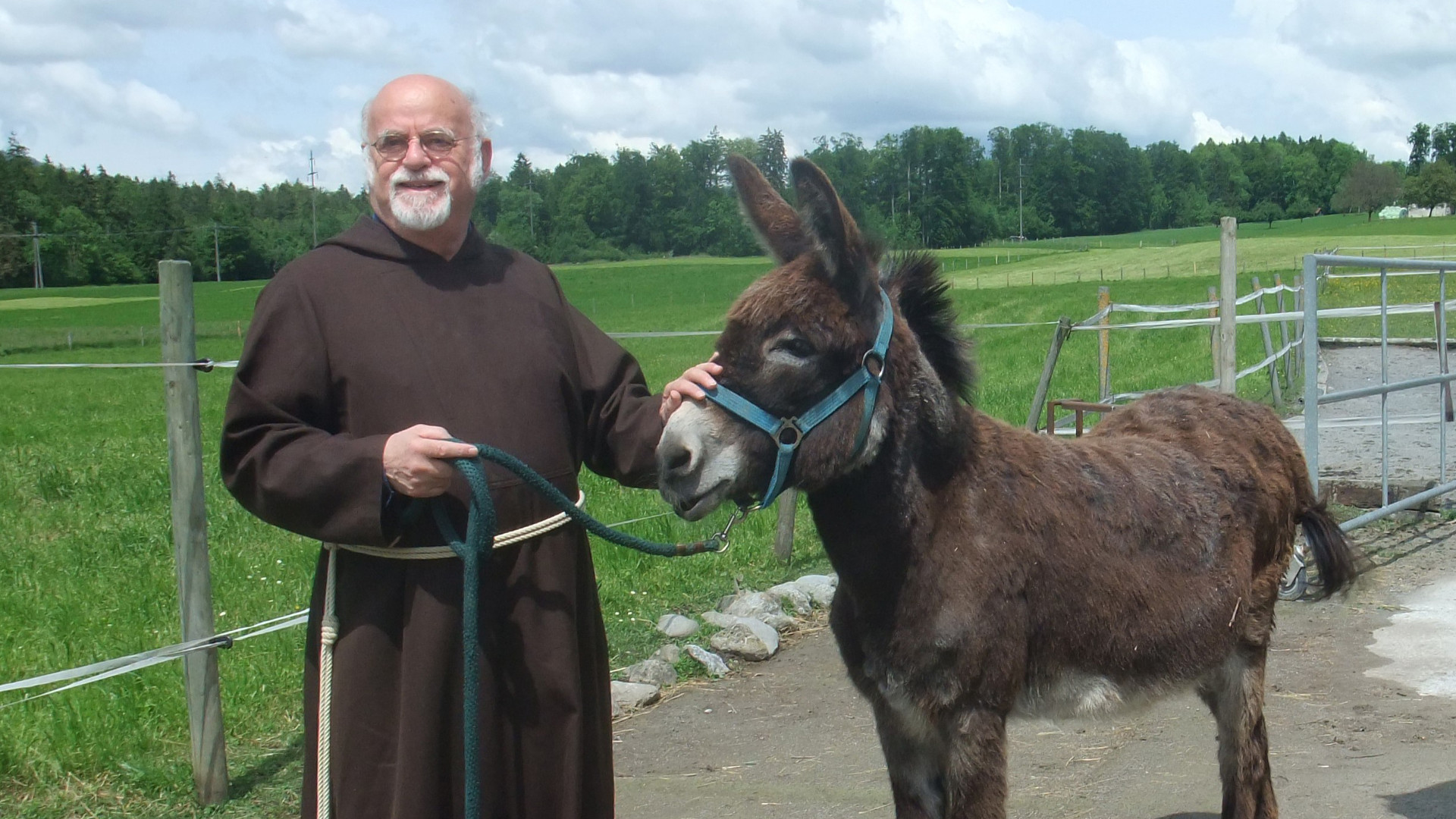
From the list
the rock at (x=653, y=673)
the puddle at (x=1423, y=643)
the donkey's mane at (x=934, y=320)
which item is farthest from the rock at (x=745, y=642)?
the donkey's mane at (x=934, y=320)

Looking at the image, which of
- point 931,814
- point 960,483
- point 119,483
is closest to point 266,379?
point 960,483

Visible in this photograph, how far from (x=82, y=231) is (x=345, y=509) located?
251 feet

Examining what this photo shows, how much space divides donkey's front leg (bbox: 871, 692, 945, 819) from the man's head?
1.69 m

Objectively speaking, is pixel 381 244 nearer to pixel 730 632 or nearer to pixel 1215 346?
pixel 730 632

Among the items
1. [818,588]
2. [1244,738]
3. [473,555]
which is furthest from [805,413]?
[818,588]

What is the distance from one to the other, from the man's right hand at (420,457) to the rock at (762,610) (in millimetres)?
3993

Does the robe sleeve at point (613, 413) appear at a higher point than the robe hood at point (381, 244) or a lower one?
lower

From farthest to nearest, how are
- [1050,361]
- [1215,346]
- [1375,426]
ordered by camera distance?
[1215,346] → [1375,426] → [1050,361]

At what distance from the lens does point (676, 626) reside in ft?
19.3

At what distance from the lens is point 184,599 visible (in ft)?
13.0

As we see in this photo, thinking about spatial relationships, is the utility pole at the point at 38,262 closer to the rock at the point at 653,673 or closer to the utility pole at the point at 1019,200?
the utility pole at the point at 1019,200

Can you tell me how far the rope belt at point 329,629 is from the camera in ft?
7.75

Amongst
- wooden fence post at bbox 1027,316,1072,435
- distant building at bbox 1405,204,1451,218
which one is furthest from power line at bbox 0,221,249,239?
distant building at bbox 1405,204,1451,218

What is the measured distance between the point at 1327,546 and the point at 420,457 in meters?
3.43
